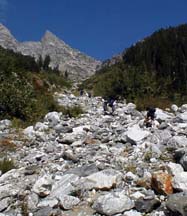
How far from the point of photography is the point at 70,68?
183 m

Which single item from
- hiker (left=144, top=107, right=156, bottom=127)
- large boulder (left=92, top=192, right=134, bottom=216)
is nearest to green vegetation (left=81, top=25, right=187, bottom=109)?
hiker (left=144, top=107, right=156, bottom=127)

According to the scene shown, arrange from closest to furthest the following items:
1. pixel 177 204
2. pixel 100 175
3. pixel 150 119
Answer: pixel 177 204 → pixel 100 175 → pixel 150 119

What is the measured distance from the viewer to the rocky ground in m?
6.77

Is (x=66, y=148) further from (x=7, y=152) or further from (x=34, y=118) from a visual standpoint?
(x=34, y=118)

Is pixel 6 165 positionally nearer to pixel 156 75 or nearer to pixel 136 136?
pixel 136 136

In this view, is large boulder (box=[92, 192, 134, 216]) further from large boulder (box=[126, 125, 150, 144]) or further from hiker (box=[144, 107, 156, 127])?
hiker (box=[144, 107, 156, 127])

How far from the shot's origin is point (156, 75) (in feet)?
149

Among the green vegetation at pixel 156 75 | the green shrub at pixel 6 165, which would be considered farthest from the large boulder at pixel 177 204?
the green vegetation at pixel 156 75

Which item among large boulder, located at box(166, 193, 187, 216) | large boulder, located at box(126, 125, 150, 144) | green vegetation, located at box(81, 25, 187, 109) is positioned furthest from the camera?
green vegetation, located at box(81, 25, 187, 109)

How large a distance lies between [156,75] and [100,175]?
38419 millimetres

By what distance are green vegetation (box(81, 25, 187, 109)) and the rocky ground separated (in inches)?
412

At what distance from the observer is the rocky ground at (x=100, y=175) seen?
6766 mm

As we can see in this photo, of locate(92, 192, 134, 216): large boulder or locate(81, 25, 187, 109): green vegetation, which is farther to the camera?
locate(81, 25, 187, 109): green vegetation

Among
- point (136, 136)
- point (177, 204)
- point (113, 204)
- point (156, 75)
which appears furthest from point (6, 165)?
point (156, 75)
